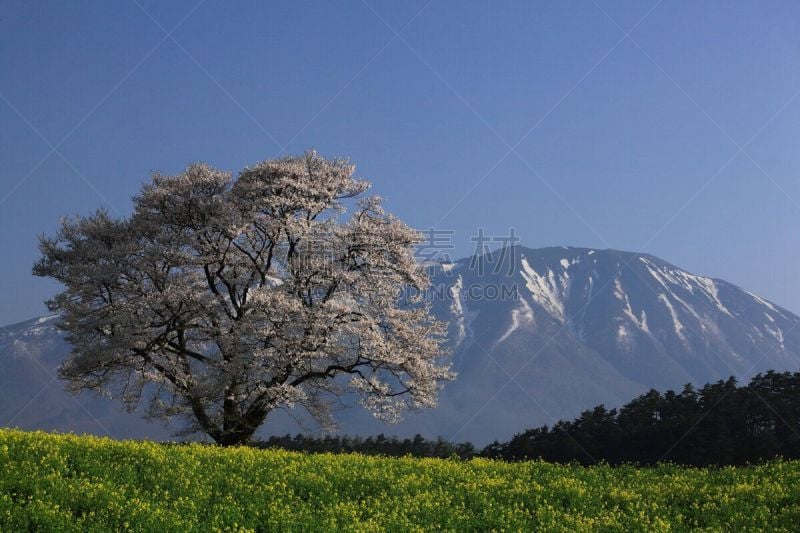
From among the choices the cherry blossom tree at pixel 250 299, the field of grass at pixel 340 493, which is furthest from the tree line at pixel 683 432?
the field of grass at pixel 340 493

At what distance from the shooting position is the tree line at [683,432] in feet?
115

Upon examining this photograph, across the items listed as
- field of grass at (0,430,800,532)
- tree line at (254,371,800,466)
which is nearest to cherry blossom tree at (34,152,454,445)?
tree line at (254,371,800,466)

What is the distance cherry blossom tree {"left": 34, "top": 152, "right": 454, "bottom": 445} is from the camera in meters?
37.2

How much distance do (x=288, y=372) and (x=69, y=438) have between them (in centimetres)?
1268

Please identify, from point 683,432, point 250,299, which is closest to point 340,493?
point 250,299

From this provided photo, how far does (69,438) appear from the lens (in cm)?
2602

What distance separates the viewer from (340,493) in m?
21.1

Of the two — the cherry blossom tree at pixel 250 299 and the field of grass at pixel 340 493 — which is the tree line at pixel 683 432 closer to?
the cherry blossom tree at pixel 250 299

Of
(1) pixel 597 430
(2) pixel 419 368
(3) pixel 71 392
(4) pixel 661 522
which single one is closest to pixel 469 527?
(4) pixel 661 522

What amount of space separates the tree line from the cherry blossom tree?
414 centimetres

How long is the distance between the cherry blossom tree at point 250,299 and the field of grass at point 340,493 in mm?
11211

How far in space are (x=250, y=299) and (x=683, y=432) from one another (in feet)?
67.5

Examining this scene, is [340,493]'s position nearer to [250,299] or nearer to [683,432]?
[250,299]

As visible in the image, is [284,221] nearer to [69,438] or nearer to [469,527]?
[69,438]
